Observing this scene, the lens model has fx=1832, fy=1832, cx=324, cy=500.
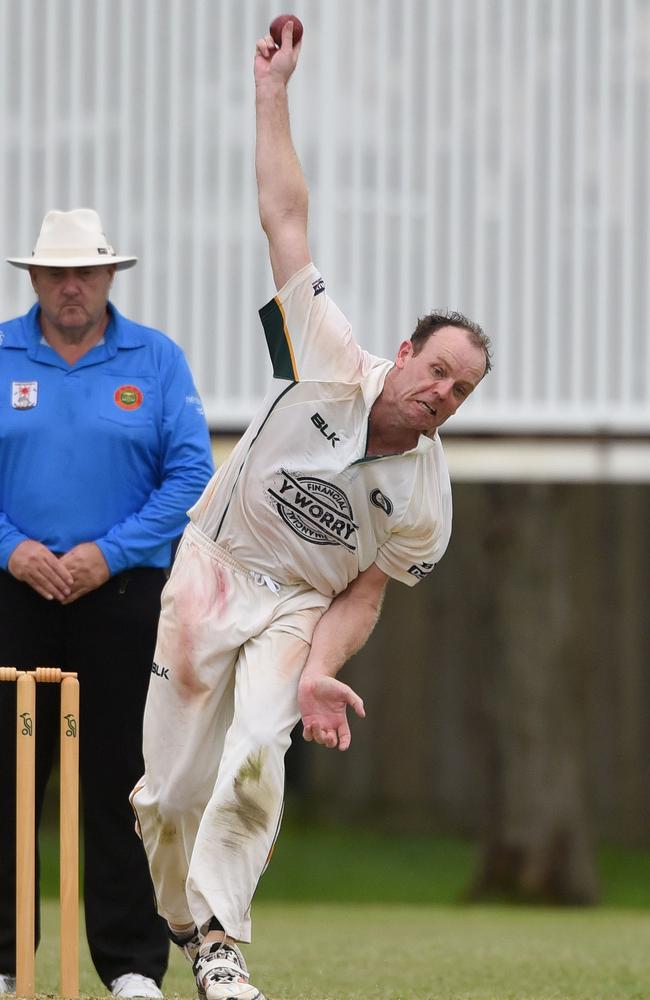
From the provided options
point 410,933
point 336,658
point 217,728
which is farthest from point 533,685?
point 336,658

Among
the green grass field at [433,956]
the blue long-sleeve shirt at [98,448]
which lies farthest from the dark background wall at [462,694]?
the blue long-sleeve shirt at [98,448]

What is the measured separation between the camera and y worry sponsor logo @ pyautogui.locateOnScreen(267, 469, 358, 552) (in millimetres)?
4410

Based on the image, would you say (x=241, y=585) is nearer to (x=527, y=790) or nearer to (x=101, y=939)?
(x=101, y=939)

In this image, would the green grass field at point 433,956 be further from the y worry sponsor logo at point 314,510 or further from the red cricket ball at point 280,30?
the red cricket ball at point 280,30

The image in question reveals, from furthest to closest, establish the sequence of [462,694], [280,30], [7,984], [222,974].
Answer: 1. [462,694]
2. [7,984]
3. [280,30]
4. [222,974]

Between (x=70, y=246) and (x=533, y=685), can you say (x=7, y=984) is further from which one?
(x=533, y=685)

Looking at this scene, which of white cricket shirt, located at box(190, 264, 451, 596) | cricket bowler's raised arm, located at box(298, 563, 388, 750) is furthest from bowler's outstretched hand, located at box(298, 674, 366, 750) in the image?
white cricket shirt, located at box(190, 264, 451, 596)

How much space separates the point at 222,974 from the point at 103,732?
1.14 meters

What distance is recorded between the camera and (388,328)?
907 cm

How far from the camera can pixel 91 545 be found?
16.6 feet

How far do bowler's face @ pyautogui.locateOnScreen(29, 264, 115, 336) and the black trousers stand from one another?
2.40ft

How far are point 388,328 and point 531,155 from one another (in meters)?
1.14

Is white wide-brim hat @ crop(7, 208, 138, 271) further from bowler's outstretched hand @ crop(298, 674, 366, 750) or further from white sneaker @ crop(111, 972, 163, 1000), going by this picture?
white sneaker @ crop(111, 972, 163, 1000)

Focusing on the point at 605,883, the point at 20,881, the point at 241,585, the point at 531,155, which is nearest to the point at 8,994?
the point at 20,881
